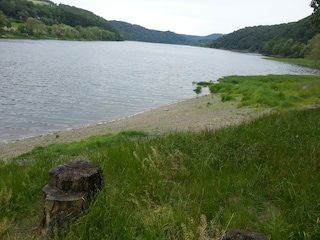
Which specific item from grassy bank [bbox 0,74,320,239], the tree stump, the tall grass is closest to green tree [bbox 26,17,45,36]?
grassy bank [bbox 0,74,320,239]

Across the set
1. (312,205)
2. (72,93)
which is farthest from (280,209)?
(72,93)

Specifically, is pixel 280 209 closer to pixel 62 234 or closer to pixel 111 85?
pixel 62 234

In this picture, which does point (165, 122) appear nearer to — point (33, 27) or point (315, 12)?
point (315, 12)

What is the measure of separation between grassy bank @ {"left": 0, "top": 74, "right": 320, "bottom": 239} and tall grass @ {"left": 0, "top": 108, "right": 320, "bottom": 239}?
14 mm

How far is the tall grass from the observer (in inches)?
167

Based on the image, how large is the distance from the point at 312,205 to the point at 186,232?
7.27 feet

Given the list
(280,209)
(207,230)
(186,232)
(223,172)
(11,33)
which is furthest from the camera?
(11,33)

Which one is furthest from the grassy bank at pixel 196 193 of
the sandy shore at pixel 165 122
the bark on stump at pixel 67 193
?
the sandy shore at pixel 165 122

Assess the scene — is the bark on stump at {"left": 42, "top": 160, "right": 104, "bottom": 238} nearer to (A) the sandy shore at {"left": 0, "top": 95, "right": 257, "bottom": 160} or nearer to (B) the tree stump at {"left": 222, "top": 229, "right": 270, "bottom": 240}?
(B) the tree stump at {"left": 222, "top": 229, "right": 270, "bottom": 240}

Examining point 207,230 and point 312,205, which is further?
point 312,205

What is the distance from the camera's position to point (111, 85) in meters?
42.7

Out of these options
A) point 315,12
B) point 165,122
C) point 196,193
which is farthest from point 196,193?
point 165,122

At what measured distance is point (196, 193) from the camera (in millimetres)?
5262

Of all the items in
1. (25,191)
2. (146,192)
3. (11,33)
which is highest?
(146,192)
